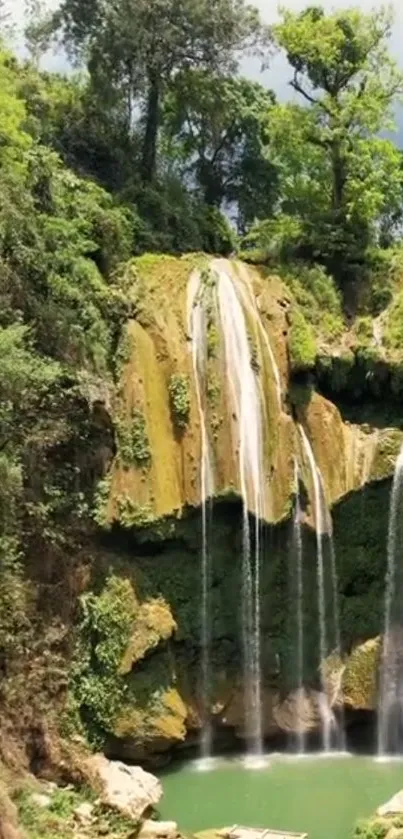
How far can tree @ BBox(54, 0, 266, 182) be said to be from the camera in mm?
25797

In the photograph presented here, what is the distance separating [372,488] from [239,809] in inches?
267

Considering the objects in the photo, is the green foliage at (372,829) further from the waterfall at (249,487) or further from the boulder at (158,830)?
the waterfall at (249,487)

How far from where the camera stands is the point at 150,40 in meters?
25.9

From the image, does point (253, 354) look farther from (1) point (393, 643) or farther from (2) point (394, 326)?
(1) point (393, 643)

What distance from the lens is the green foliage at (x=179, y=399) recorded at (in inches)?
747

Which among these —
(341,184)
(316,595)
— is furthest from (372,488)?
(341,184)

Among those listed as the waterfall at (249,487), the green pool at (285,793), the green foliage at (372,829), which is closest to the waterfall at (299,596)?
the waterfall at (249,487)

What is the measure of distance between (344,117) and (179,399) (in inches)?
394

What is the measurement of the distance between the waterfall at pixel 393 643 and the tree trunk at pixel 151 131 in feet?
36.8

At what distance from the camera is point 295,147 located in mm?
26828

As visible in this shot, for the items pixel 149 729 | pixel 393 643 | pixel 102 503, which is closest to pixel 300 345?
pixel 102 503

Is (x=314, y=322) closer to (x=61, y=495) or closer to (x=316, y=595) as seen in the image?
(x=316, y=595)

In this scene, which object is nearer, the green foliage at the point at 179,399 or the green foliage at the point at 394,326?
the green foliage at the point at 179,399

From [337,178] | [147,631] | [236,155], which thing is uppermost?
[236,155]
